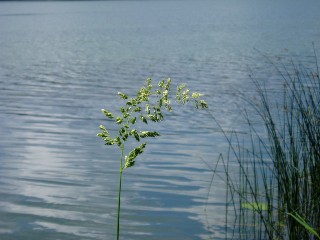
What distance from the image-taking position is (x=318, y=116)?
15.9ft

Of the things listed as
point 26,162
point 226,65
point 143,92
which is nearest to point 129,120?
point 143,92

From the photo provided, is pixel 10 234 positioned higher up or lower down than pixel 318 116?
lower down

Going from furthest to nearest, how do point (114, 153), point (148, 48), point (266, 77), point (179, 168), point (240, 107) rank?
point (148, 48)
point (266, 77)
point (240, 107)
point (114, 153)
point (179, 168)

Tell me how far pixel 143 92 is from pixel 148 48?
20437mm

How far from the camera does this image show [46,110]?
10.9 metres

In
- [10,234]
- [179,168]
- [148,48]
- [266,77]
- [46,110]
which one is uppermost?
[148,48]

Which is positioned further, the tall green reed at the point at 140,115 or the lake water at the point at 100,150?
the lake water at the point at 100,150

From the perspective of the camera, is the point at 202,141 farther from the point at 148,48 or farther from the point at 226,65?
the point at 148,48

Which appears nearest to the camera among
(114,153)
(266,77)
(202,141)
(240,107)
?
(114,153)

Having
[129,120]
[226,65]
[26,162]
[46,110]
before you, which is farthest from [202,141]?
[226,65]

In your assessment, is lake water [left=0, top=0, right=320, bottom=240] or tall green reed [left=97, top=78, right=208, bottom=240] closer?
tall green reed [left=97, top=78, right=208, bottom=240]

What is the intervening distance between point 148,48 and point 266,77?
9.43m

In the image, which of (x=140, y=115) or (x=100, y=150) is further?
(x=100, y=150)

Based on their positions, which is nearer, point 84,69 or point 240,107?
point 240,107
